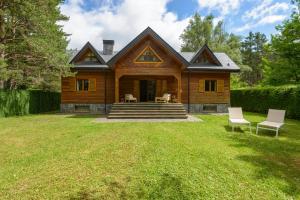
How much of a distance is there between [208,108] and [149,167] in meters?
14.5

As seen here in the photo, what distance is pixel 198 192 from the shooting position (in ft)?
13.1

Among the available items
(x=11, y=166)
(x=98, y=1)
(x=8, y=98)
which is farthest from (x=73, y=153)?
(x=98, y=1)

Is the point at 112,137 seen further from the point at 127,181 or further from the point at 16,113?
the point at 16,113

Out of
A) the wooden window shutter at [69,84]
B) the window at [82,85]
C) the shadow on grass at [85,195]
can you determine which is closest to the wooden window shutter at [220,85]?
the window at [82,85]

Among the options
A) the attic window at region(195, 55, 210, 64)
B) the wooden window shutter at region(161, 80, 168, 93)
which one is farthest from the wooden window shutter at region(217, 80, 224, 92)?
the wooden window shutter at region(161, 80, 168, 93)

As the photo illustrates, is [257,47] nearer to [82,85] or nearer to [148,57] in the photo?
[148,57]

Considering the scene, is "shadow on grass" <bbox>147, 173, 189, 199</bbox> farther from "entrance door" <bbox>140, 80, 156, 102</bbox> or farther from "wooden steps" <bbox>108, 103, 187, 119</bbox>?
"entrance door" <bbox>140, 80, 156, 102</bbox>

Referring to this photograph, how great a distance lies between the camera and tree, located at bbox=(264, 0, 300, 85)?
1770cm

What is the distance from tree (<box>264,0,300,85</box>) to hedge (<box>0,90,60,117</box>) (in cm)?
2161

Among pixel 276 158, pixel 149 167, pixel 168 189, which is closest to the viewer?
pixel 168 189

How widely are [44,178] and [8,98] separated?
43.1 ft

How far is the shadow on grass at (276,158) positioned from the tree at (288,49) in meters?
12.5

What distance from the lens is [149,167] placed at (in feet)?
16.7

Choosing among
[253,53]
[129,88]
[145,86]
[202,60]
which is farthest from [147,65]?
[253,53]
